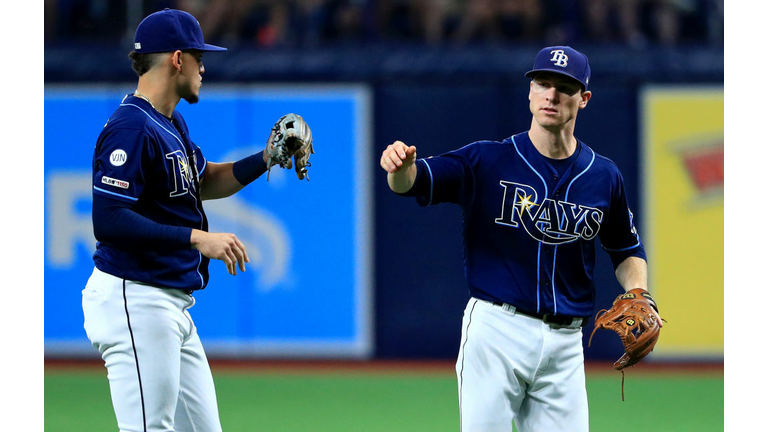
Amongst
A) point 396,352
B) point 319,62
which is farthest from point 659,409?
point 319,62

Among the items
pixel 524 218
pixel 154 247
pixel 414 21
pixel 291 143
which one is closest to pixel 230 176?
pixel 291 143

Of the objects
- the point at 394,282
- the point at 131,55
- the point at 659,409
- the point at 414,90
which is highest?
the point at 414,90

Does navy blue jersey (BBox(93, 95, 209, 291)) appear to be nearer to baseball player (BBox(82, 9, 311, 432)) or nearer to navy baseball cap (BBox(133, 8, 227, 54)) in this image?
baseball player (BBox(82, 9, 311, 432))

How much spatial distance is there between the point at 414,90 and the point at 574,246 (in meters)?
5.71

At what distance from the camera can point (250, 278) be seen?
9.09 meters

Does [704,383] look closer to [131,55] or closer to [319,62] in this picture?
[319,62]

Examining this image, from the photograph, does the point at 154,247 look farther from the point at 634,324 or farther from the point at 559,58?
the point at 634,324

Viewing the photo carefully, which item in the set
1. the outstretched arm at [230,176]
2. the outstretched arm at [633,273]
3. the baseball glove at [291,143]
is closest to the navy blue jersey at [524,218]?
the outstretched arm at [633,273]

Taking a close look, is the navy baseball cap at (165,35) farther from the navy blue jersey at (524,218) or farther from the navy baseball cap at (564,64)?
the navy baseball cap at (564,64)

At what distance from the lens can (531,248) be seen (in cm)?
366

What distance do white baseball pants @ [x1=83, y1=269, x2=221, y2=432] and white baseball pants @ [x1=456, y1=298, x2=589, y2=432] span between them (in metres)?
1.11

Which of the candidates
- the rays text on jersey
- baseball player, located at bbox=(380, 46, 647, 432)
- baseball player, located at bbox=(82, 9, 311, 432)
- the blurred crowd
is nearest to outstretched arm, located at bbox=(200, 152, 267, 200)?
baseball player, located at bbox=(82, 9, 311, 432)

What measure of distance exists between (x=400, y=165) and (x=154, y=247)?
0.94 m

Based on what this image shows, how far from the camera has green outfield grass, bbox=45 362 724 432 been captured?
6488 millimetres
